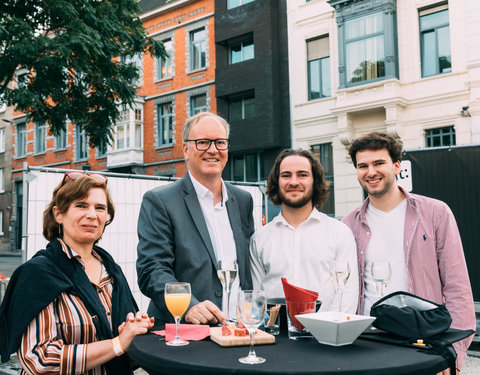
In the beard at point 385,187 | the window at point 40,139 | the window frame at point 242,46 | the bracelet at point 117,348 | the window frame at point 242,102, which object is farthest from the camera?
the window at point 40,139

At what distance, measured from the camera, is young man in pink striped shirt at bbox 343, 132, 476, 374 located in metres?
2.80

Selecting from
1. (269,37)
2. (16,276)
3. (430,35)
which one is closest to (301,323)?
(16,276)

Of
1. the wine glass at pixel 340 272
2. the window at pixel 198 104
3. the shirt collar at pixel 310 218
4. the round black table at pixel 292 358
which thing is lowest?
the round black table at pixel 292 358

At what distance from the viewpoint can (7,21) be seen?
426 inches

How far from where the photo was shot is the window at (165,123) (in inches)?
846

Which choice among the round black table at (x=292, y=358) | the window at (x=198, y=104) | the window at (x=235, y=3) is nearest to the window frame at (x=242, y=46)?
the window at (x=235, y=3)

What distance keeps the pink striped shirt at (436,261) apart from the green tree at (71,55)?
10104 mm

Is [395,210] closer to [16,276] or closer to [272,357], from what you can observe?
[272,357]

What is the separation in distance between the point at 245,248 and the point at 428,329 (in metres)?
1.30

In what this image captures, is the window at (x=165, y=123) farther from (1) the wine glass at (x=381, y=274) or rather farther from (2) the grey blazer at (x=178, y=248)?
(1) the wine glass at (x=381, y=274)

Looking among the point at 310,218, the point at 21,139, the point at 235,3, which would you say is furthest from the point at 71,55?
the point at 21,139

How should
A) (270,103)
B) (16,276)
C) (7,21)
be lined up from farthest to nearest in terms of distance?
→ (270,103) < (7,21) < (16,276)

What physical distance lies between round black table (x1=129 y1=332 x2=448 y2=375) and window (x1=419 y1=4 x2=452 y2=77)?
1410 centimetres

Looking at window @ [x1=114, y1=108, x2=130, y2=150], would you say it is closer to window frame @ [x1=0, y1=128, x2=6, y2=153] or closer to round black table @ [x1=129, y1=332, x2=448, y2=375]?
window frame @ [x1=0, y1=128, x2=6, y2=153]
